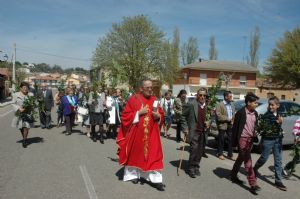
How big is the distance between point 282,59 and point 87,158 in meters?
32.0

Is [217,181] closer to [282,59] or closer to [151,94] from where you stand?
[151,94]

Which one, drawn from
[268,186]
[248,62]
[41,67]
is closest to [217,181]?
[268,186]

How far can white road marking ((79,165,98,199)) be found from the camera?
5742 millimetres

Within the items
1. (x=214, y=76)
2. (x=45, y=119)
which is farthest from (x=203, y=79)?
(x=45, y=119)

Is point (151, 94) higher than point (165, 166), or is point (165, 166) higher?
point (151, 94)

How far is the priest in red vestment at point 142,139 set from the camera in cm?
639

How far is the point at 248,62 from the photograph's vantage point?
61.9m

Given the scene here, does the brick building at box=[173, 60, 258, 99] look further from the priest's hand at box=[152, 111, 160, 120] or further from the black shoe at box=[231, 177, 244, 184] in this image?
the priest's hand at box=[152, 111, 160, 120]

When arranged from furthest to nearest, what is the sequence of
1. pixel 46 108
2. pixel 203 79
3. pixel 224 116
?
pixel 203 79
pixel 46 108
pixel 224 116

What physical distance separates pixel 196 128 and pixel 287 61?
3144cm

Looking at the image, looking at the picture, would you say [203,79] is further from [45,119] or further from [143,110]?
[143,110]

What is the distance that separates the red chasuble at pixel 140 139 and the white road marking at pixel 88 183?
2.30ft

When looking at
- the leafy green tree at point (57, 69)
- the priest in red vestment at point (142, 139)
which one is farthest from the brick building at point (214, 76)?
the leafy green tree at point (57, 69)

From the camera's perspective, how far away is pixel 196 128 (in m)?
7.41
